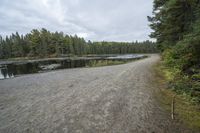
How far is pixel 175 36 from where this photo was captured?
11.0 m

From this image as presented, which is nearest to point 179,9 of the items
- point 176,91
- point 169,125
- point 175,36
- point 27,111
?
point 175,36

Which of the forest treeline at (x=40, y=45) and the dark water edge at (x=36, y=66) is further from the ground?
the forest treeline at (x=40, y=45)

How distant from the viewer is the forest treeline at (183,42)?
5.14m

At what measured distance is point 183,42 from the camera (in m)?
5.86

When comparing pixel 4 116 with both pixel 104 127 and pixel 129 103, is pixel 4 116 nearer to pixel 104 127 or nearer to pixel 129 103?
pixel 104 127

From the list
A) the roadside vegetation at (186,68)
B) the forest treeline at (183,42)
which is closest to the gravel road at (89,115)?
the roadside vegetation at (186,68)

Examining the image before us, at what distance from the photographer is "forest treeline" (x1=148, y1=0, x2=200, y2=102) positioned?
5.14m

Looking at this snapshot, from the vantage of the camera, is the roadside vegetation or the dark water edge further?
the dark water edge

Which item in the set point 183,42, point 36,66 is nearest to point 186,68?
point 183,42

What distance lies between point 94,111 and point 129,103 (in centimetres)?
132

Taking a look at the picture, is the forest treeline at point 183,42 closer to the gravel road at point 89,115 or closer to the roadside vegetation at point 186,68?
the roadside vegetation at point 186,68

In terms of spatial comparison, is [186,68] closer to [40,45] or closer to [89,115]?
[89,115]

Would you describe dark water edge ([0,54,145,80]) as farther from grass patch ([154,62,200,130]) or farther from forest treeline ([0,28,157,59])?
forest treeline ([0,28,157,59])

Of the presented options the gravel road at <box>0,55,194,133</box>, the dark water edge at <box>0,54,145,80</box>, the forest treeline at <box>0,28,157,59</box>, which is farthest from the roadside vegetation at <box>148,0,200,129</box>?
the forest treeline at <box>0,28,157,59</box>
